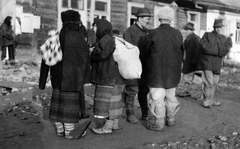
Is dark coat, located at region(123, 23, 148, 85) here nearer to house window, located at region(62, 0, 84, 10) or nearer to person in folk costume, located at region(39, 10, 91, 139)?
person in folk costume, located at region(39, 10, 91, 139)

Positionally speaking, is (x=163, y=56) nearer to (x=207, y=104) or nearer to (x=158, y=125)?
(x=158, y=125)

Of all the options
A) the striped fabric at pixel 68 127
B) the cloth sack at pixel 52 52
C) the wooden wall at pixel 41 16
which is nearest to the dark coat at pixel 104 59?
→ the cloth sack at pixel 52 52

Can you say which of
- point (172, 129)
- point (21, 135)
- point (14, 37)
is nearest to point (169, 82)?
point (172, 129)

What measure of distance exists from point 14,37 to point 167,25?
7754mm

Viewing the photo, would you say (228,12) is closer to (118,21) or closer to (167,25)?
(118,21)

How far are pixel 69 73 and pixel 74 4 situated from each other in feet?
29.6

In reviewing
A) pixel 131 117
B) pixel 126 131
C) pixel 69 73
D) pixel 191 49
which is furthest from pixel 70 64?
pixel 191 49

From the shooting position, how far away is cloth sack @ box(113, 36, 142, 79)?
445 cm

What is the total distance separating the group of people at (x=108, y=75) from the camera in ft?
13.5

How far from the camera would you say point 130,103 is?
5.11m

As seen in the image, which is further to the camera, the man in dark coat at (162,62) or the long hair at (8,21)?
the long hair at (8,21)

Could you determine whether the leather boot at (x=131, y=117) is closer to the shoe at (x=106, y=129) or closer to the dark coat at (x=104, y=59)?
the shoe at (x=106, y=129)

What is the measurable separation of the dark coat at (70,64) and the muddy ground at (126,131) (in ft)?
2.53

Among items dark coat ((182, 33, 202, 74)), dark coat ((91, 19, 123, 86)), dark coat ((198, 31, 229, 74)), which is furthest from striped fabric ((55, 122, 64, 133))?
dark coat ((182, 33, 202, 74))
